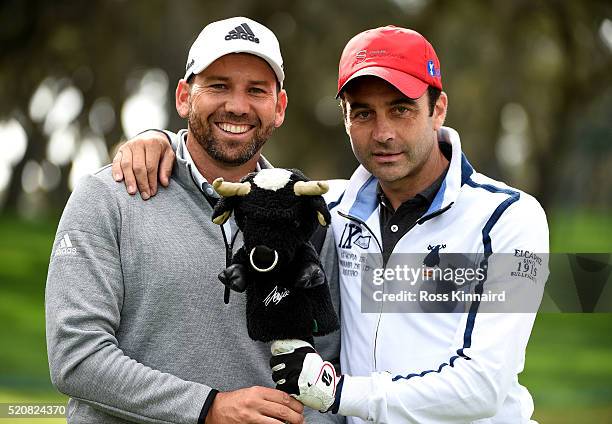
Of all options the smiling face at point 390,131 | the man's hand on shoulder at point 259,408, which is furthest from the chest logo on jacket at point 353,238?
the man's hand on shoulder at point 259,408

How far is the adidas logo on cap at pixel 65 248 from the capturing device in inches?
137

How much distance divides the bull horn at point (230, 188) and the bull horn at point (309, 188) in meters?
0.17

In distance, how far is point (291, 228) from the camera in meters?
3.14

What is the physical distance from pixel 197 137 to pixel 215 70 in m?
0.30

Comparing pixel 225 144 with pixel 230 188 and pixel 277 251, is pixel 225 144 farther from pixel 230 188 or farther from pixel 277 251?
pixel 277 251

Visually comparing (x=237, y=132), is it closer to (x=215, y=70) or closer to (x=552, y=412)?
(x=215, y=70)

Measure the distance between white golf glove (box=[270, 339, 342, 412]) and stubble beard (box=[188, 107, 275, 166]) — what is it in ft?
3.17

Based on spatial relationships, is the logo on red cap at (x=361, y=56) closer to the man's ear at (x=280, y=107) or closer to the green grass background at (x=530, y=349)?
the man's ear at (x=280, y=107)

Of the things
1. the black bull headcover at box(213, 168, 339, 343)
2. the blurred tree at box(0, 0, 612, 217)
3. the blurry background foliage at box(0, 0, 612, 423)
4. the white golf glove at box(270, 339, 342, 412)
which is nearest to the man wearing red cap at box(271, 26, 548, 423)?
the white golf glove at box(270, 339, 342, 412)

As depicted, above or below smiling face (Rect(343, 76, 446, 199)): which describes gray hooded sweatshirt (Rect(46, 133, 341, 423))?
below

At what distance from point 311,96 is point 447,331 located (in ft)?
61.9

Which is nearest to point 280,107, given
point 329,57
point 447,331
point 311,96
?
point 447,331

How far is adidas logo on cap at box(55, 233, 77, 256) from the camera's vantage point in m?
3.49

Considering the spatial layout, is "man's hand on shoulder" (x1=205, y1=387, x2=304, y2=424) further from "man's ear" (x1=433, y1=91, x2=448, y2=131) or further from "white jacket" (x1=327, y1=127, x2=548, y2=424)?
"man's ear" (x1=433, y1=91, x2=448, y2=131)
